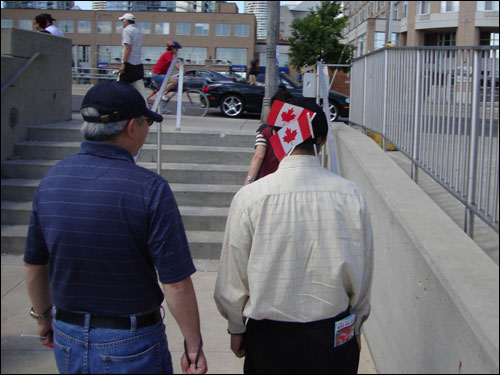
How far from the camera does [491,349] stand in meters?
2.12

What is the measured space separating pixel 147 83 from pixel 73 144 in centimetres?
1887

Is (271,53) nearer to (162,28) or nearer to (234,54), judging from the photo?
(162,28)

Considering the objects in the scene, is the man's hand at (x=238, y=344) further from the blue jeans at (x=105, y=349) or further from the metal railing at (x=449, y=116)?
the metal railing at (x=449, y=116)

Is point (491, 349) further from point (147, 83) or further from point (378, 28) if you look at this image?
point (147, 83)

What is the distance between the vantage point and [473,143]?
331cm

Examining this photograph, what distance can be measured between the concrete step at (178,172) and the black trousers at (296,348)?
503 centimetres

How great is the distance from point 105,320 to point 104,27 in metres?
64.9

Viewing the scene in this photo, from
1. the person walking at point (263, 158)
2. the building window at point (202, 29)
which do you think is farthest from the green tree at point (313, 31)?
the building window at point (202, 29)

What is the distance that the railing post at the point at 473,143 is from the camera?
329cm

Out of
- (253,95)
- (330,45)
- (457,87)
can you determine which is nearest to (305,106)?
(457,87)

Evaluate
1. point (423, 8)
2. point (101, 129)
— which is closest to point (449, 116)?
point (101, 129)

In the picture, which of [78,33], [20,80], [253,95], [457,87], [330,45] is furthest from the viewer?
[78,33]

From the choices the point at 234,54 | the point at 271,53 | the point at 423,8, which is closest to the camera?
the point at 271,53

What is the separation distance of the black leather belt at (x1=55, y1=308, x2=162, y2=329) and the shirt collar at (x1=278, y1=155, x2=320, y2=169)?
33.2 inches
